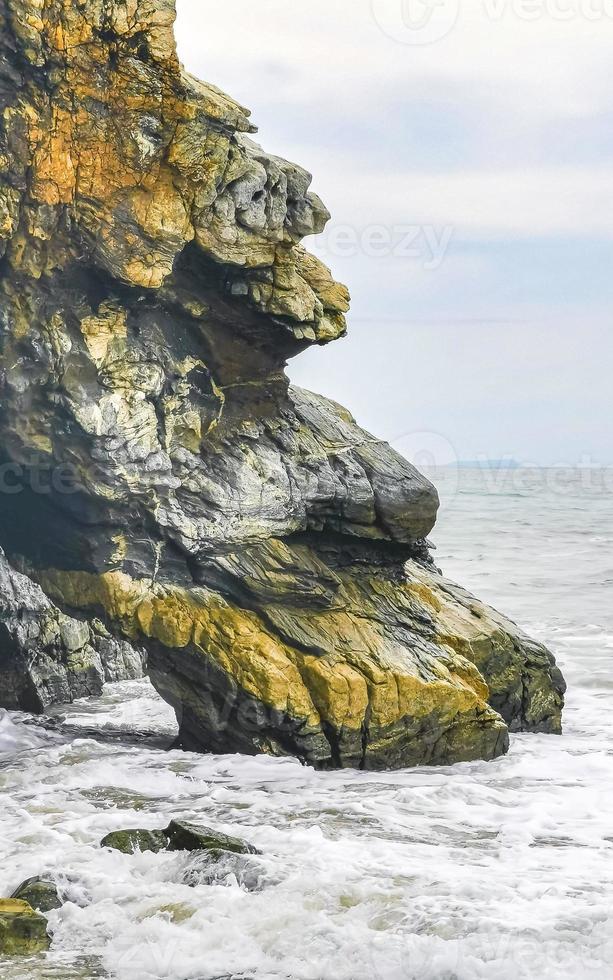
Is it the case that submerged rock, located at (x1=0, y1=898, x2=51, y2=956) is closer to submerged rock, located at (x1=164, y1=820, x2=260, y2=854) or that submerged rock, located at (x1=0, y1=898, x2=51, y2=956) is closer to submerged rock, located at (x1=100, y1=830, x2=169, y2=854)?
submerged rock, located at (x1=100, y1=830, x2=169, y2=854)

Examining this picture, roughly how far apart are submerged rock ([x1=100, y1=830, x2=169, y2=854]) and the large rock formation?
3731 mm

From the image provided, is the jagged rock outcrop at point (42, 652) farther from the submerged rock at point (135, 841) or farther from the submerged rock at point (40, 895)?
the submerged rock at point (40, 895)

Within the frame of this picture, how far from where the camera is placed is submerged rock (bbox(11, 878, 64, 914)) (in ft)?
30.8

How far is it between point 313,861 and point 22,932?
2.99m

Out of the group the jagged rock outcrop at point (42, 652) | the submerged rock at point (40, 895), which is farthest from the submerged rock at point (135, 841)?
the jagged rock outcrop at point (42, 652)

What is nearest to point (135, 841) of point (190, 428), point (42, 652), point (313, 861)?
point (313, 861)

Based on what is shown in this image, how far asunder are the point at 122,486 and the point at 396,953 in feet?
24.6

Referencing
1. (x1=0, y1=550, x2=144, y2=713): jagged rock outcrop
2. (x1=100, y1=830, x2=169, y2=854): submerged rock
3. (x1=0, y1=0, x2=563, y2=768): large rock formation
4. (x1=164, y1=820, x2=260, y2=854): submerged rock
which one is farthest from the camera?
(x1=0, y1=550, x2=144, y2=713): jagged rock outcrop

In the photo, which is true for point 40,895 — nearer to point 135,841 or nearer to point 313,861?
point 135,841

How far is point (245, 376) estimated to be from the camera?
1573 cm

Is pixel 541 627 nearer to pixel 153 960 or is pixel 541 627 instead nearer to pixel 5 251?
pixel 5 251

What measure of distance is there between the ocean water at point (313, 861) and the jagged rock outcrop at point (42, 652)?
82 centimetres

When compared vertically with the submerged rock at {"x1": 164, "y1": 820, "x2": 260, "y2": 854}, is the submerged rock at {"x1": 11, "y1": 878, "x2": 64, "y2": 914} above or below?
below

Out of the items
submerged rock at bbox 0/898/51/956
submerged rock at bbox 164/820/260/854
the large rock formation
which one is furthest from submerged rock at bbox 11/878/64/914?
the large rock formation
